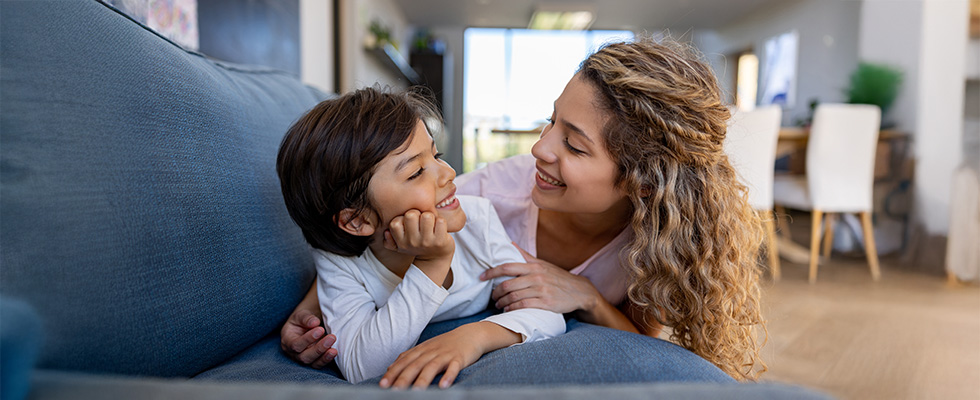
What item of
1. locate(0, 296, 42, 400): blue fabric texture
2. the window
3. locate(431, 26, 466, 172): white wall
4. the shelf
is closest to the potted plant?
the shelf

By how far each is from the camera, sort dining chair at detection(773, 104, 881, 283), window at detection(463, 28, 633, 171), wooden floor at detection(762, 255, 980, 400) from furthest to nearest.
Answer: window at detection(463, 28, 633, 171)
dining chair at detection(773, 104, 881, 283)
wooden floor at detection(762, 255, 980, 400)

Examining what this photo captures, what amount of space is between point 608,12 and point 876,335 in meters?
6.32

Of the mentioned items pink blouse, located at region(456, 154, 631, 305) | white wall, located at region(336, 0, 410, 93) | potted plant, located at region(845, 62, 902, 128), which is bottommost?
pink blouse, located at region(456, 154, 631, 305)

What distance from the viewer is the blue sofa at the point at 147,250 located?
1.35 ft

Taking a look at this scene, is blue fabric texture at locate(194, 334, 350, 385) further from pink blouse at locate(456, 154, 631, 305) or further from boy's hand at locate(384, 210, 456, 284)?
pink blouse at locate(456, 154, 631, 305)

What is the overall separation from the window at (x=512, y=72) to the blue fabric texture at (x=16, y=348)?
27.9 feet

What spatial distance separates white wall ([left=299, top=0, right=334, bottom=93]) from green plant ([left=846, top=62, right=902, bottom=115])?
152 inches

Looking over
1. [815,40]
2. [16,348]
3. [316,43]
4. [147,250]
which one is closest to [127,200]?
[147,250]

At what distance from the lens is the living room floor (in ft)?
5.81

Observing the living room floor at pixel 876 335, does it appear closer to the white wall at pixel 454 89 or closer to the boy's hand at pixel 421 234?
the boy's hand at pixel 421 234

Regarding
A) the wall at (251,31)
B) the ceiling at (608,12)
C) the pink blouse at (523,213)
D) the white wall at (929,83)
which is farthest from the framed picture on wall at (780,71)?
the pink blouse at (523,213)

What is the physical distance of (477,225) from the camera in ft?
3.23

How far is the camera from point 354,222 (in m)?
0.88

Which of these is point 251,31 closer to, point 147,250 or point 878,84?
point 147,250
